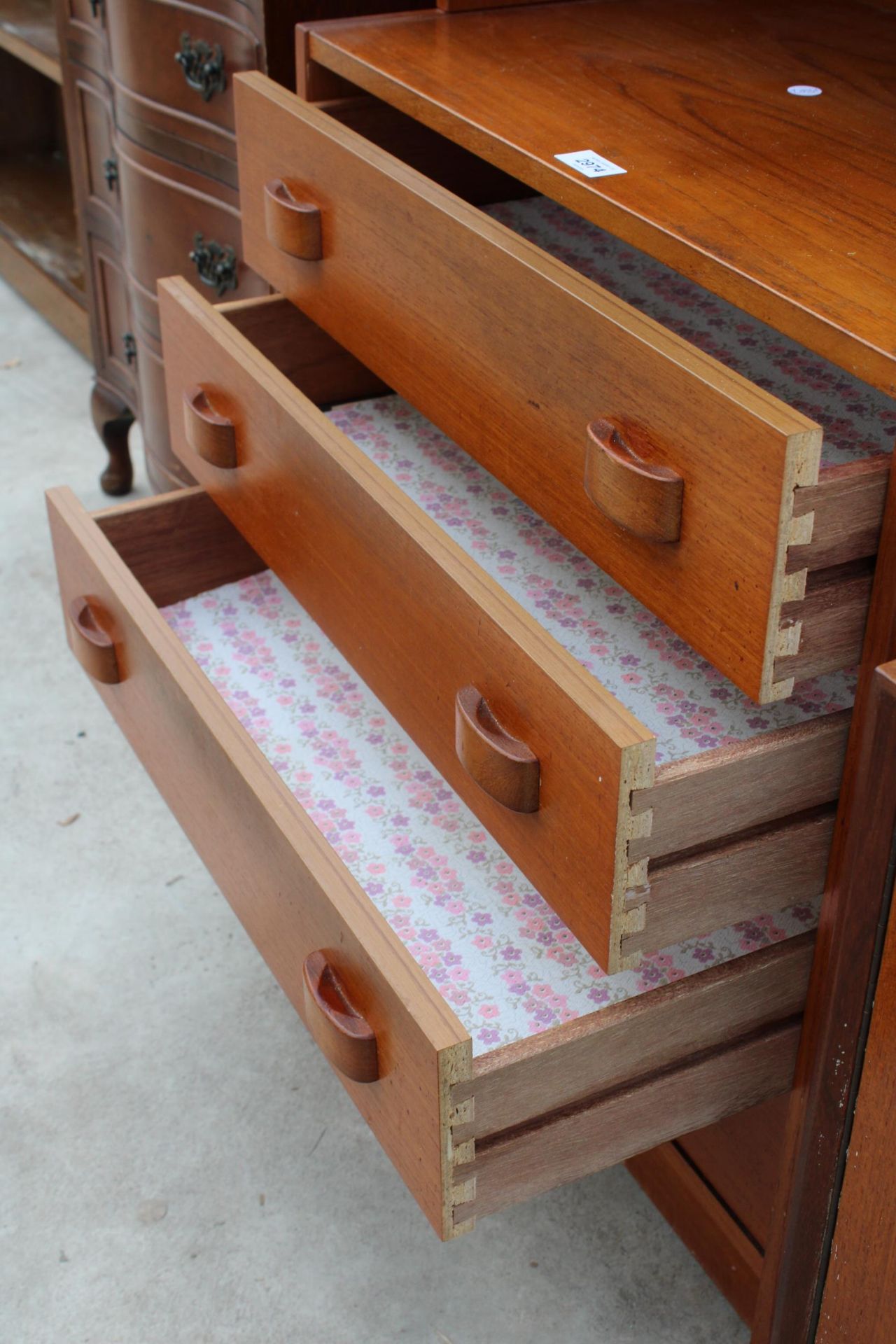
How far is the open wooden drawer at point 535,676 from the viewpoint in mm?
760

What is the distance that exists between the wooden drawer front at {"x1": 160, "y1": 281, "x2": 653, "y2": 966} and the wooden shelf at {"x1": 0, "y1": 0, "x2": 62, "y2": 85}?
1.09 meters

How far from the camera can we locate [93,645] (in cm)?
117

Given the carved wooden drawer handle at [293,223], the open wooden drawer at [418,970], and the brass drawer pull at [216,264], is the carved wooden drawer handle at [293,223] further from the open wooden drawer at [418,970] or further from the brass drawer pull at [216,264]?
the brass drawer pull at [216,264]

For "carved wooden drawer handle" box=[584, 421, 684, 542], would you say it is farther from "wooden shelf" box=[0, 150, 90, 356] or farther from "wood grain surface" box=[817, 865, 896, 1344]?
"wooden shelf" box=[0, 150, 90, 356]

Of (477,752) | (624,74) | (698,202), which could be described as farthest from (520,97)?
(477,752)

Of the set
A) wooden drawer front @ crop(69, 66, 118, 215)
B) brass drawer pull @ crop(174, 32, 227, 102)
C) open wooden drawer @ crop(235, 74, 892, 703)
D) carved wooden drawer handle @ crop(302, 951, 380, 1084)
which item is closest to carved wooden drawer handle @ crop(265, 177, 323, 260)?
open wooden drawer @ crop(235, 74, 892, 703)

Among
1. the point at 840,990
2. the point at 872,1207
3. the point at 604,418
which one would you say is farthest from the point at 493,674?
the point at 872,1207

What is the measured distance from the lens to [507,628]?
798mm

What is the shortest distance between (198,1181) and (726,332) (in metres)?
0.80

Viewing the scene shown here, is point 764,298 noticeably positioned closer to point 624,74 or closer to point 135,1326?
point 624,74

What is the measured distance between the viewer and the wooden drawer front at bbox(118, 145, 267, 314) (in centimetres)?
156

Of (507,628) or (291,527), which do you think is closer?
(507,628)

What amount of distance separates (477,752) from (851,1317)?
397mm

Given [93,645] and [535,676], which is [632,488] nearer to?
[535,676]
